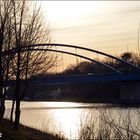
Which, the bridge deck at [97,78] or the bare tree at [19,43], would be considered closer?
the bare tree at [19,43]

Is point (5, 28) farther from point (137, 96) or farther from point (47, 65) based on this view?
point (137, 96)

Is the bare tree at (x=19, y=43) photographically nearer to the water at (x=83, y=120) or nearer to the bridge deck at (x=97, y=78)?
the water at (x=83, y=120)

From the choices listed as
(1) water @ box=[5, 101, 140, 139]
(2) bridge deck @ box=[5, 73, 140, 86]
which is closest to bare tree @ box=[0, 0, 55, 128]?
(1) water @ box=[5, 101, 140, 139]

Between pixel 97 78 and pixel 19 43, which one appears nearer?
pixel 19 43

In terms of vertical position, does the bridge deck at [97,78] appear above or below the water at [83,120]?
above

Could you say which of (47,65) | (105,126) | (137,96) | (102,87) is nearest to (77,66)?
(102,87)

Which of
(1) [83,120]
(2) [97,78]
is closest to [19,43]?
(1) [83,120]

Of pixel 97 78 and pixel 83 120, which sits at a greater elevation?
pixel 97 78

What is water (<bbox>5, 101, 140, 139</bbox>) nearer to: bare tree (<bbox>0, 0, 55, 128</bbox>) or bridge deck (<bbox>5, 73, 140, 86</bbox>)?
bare tree (<bbox>0, 0, 55, 128</bbox>)

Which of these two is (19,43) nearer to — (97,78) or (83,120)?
(83,120)

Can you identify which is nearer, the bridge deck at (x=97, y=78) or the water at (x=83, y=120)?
the water at (x=83, y=120)

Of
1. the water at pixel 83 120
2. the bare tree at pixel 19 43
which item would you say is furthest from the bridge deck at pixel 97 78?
the bare tree at pixel 19 43

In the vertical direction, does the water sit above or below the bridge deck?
below

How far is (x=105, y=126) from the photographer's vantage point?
1405 cm
